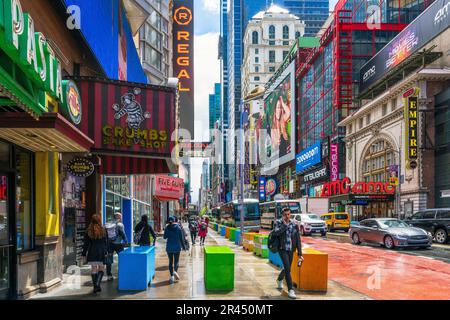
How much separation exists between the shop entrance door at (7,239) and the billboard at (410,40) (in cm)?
4627

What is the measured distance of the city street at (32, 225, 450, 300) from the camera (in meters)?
9.98

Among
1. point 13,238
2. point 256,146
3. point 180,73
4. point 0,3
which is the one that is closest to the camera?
point 0,3

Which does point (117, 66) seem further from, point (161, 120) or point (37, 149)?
point (37, 149)

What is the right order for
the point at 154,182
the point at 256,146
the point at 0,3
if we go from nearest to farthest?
the point at 0,3 → the point at 154,182 → the point at 256,146

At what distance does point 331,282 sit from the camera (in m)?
11.9

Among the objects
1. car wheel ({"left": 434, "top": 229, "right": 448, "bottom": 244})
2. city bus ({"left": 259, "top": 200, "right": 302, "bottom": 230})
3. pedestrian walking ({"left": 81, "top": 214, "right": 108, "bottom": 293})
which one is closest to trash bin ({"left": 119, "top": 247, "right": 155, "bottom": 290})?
pedestrian walking ({"left": 81, "top": 214, "right": 108, "bottom": 293})

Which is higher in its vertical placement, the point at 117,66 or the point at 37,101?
the point at 117,66

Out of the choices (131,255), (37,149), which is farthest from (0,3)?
(131,255)

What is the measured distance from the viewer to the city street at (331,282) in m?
9.98

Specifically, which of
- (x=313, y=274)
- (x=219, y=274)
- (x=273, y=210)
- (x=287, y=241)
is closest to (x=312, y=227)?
(x=273, y=210)

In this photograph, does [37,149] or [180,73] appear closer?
[37,149]

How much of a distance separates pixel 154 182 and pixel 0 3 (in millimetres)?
33665

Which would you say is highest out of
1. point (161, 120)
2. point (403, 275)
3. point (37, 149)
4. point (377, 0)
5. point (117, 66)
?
point (377, 0)

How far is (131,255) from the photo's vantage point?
1081 cm
